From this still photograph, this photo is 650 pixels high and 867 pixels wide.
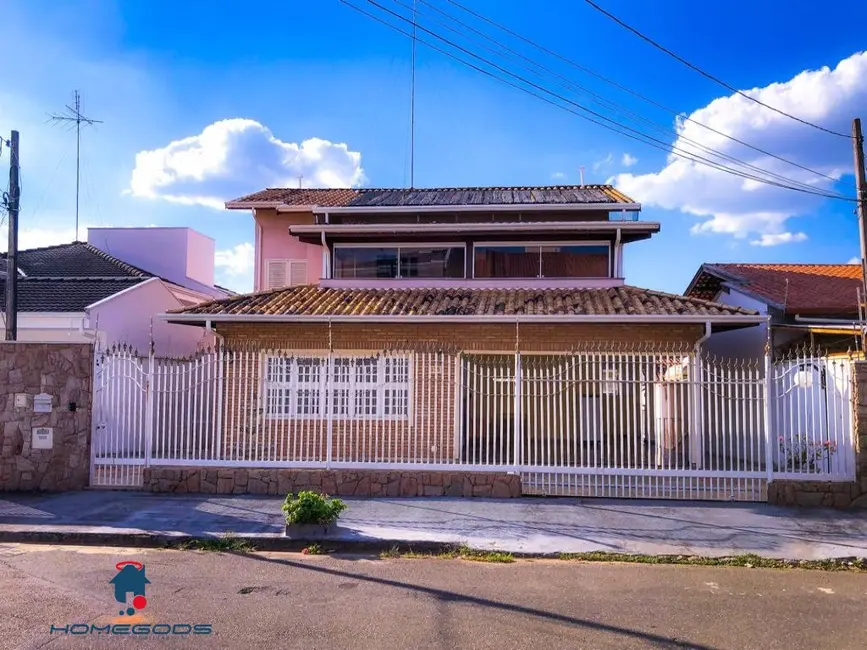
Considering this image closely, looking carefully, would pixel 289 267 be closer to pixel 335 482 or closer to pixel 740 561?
pixel 335 482

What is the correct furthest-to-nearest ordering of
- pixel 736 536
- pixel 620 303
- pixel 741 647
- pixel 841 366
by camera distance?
pixel 620 303 → pixel 841 366 → pixel 736 536 → pixel 741 647

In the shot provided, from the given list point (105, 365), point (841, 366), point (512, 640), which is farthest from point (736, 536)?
point (105, 365)

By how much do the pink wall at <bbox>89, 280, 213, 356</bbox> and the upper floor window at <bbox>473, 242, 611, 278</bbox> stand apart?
643cm

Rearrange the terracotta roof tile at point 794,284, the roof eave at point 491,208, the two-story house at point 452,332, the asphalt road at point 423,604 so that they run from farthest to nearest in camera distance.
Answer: the roof eave at point 491,208 → the terracotta roof tile at point 794,284 → the two-story house at point 452,332 → the asphalt road at point 423,604

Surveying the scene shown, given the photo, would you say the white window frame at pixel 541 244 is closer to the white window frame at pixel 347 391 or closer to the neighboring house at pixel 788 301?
the neighboring house at pixel 788 301

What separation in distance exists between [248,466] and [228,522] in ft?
5.43

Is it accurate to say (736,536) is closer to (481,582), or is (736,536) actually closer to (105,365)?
(481,582)

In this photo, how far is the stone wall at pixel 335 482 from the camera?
9.27m

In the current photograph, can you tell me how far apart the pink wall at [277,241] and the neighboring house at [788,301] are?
9.26 meters

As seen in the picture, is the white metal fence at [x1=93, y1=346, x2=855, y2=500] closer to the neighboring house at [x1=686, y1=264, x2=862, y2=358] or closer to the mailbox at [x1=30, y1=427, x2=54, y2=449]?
the mailbox at [x1=30, y1=427, x2=54, y2=449]

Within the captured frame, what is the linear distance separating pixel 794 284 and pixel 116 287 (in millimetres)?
14323

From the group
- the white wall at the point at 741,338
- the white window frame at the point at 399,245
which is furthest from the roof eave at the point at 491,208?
the white wall at the point at 741,338

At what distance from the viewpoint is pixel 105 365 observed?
9.68m

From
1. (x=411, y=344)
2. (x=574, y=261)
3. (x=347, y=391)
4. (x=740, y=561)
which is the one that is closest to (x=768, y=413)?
(x=740, y=561)
